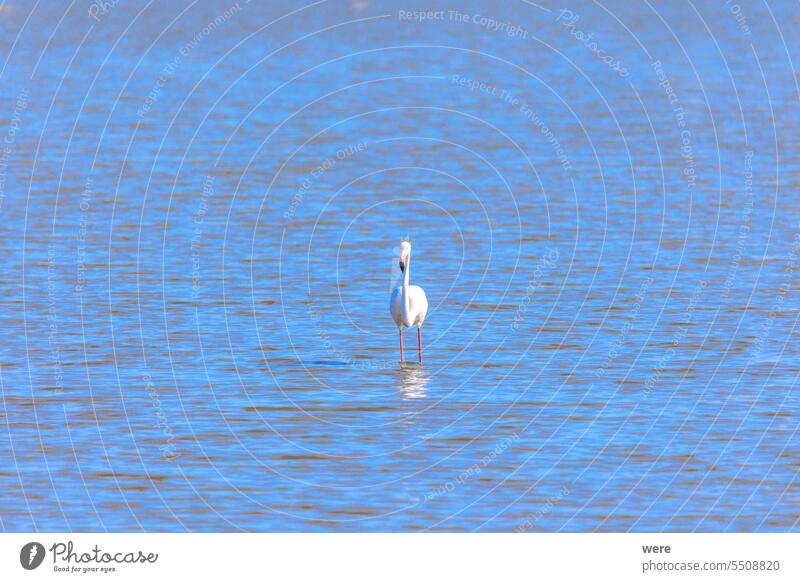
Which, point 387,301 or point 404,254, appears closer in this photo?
point 404,254

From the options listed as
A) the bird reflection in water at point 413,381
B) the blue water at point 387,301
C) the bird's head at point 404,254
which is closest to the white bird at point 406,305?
the bird's head at point 404,254

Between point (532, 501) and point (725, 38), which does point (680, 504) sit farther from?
point (725, 38)

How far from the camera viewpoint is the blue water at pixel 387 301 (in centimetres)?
1595

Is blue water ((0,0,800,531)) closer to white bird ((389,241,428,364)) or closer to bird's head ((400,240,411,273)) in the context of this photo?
white bird ((389,241,428,364))

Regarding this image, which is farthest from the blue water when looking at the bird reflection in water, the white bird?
the white bird

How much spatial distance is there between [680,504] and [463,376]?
5347mm

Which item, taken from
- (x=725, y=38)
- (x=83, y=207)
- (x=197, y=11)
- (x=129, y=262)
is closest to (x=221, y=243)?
(x=129, y=262)

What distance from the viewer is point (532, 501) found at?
15.6 meters

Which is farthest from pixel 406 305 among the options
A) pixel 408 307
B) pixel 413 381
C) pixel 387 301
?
pixel 387 301

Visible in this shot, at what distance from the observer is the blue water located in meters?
16.0

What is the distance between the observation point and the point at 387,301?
2431 cm

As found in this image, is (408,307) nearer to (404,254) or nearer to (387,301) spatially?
(404,254)

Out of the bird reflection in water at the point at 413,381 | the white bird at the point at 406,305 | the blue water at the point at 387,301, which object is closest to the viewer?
the blue water at the point at 387,301

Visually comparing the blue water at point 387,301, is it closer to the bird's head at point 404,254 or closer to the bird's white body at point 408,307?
the bird's white body at point 408,307
